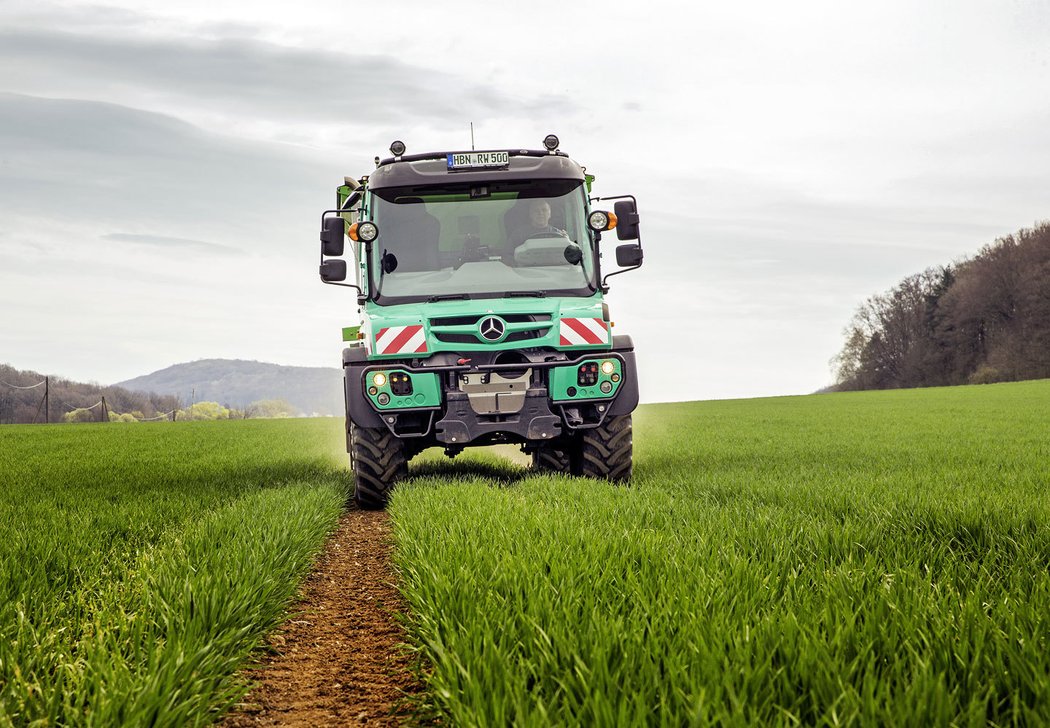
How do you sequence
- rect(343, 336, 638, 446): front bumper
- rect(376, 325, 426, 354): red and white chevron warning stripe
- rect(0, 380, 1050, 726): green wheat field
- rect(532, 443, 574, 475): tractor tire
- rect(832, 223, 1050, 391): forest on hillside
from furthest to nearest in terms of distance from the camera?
rect(832, 223, 1050, 391): forest on hillside
rect(532, 443, 574, 475): tractor tire
rect(343, 336, 638, 446): front bumper
rect(376, 325, 426, 354): red and white chevron warning stripe
rect(0, 380, 1050, 726): green wheat field

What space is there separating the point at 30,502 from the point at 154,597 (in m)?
4.88

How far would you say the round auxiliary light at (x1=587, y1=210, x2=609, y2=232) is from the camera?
8.48 metres

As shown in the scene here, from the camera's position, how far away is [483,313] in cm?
801

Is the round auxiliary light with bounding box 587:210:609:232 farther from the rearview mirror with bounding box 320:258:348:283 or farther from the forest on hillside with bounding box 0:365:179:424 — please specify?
the forest on hillside with bounding box 0:365:179:424

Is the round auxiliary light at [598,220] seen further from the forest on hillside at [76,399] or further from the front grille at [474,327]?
the forest on hillside at [76,399]

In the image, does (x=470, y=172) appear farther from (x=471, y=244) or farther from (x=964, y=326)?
(x=964, y=326)

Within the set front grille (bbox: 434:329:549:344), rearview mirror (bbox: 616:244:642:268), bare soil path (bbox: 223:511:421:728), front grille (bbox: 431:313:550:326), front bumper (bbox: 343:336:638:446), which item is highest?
rearview mirror (bbox: 616:244:642:268)

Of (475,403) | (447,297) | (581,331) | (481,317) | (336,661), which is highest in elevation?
(447,297)

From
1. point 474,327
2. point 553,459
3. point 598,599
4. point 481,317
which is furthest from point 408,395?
point 598,599

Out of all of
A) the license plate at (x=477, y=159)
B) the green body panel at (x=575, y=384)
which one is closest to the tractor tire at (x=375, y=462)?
the green body panel at (x=575, y=384)

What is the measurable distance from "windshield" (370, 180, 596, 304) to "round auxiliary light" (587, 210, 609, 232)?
178mm

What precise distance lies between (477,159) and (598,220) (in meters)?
1.51

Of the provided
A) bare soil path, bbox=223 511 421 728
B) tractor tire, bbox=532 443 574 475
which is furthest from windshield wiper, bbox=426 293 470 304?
bare soil path, bbox=223 511 421 728

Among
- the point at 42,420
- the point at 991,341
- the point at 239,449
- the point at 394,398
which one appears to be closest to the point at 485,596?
the point at 394,398
